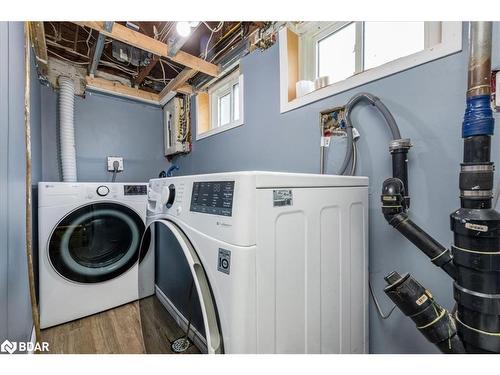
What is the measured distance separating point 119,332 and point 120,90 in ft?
7.15

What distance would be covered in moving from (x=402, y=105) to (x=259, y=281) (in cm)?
83

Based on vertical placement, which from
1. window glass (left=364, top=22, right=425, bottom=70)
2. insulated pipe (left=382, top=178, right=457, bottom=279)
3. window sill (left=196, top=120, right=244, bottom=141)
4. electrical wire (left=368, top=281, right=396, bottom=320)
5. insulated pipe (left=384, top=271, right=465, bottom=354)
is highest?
window glass (left=364, top=22, right=425, bottom=70)

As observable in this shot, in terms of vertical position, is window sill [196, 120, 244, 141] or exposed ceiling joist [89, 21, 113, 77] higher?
exposed ceiling joist [89, 21, 113, 77]

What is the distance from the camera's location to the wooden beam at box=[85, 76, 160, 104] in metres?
2.13

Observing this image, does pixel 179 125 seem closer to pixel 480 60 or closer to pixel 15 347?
pixel 15 347

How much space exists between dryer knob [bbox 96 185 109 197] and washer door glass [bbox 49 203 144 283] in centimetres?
7

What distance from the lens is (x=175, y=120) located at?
227 cm

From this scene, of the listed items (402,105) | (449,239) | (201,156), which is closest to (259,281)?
(449,239)

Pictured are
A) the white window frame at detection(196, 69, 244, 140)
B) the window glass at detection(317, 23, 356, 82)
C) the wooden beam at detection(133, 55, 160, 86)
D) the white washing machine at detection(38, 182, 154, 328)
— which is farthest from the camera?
the wooden beam at detection(133, 55, 160, 86)

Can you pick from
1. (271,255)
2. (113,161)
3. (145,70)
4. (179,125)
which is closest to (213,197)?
(271,255)

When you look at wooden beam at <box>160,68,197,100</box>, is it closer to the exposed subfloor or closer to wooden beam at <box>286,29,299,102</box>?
wooden beam at <box>286,29,299,102</box>

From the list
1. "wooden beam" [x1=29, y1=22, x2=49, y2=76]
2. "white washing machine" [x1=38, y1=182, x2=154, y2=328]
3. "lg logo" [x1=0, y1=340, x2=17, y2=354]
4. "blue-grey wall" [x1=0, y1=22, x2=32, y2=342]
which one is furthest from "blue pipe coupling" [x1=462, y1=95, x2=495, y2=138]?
"wooden beam" [x1=29, y1=22, x2=49, y2=76]

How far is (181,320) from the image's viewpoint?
0.81 meters
